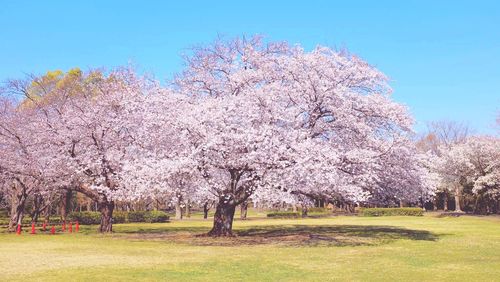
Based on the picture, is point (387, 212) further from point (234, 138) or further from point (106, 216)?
point (234, 138)

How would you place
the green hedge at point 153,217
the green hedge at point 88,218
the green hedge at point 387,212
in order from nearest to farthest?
the green hedge at point 88,218 < the green hedge at point 153,217 < the green hedge at point 387,212

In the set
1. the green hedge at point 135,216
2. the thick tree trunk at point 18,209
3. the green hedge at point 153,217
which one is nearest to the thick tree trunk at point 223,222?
the thick tree trunk at point 18,209

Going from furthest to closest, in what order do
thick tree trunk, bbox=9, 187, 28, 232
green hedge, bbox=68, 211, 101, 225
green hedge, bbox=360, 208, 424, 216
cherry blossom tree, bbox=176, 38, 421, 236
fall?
1. green hedge, bbox=360, 208, 424, 216
2. green hedge, bbox=68, 211, 101, 225
3. thick tree trunk, bbox=9, 187, 28, 232
4. cherry blossom tree, bbox=176, 38, 421, 236

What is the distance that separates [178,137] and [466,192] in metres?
58.7

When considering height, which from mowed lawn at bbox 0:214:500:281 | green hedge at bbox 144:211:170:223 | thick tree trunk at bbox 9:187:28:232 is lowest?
mowed lawn at bbox 0:214:500:281

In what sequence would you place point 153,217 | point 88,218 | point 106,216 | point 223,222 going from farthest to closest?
1. point 153,217
2. point 88,218
3. point 106,216
4. point 223,222

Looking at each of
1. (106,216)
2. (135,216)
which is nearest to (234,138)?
(106,216)

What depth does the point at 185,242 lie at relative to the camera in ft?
92.6

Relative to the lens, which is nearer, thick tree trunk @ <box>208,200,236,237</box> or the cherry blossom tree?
the cherry blossom tree

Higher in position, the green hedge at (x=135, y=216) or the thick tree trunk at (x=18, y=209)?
the thick tree trunk at (x=18, y=209)

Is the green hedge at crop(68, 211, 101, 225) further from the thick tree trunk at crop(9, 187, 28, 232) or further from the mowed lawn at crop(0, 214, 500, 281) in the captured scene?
the mowed lawn at crop(0, 214, 500, 281)

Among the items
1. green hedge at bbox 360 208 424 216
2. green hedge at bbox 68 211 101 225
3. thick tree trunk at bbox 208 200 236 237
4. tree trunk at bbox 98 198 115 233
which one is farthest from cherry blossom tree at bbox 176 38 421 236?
green hedge at bbox 360 208 424 216

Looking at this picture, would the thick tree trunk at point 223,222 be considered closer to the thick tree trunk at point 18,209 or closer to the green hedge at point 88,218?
the thick tree trunk at point 18,209

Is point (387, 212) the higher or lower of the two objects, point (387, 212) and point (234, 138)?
the lower
